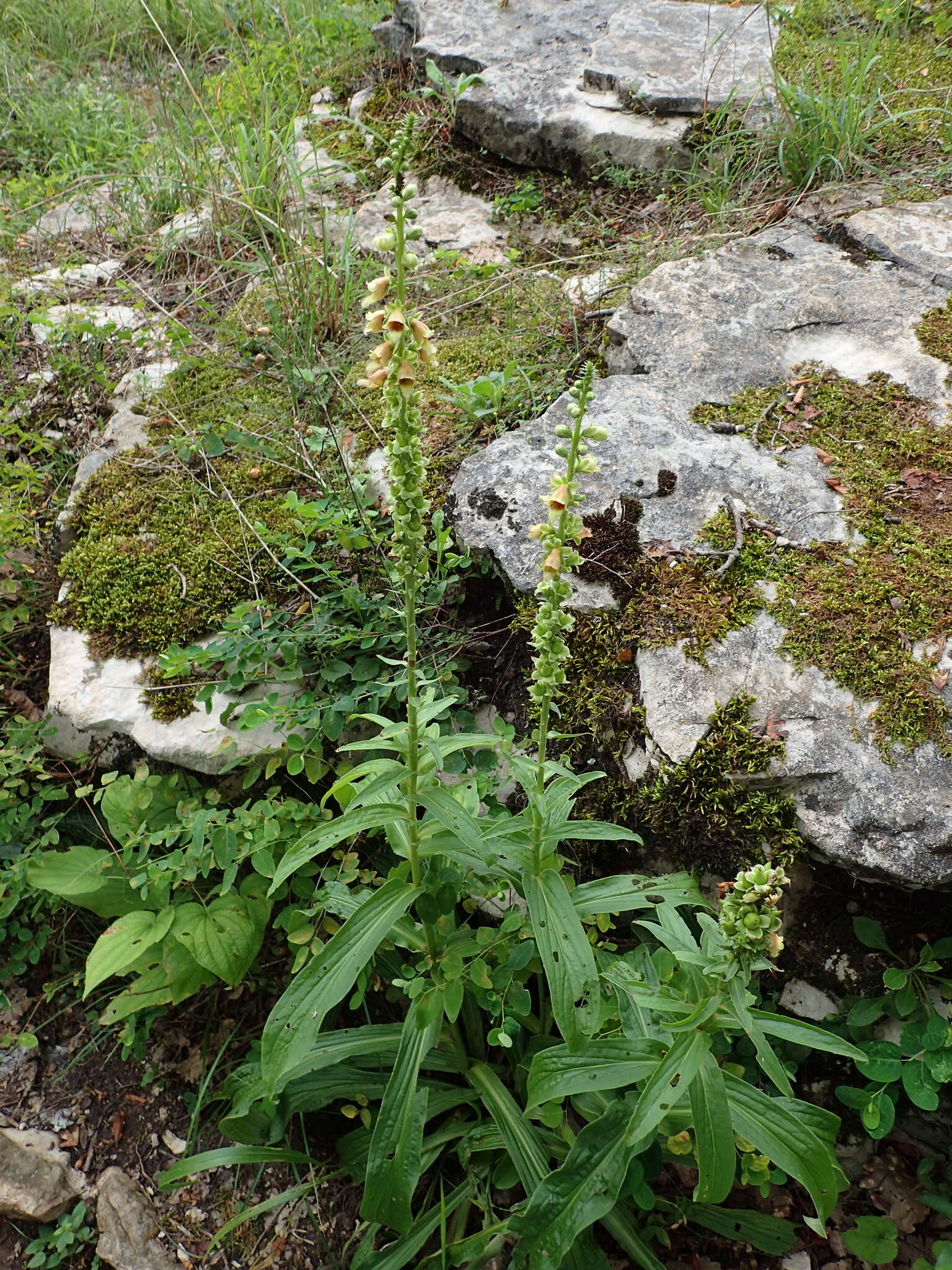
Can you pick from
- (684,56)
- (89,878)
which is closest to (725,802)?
(89,878)

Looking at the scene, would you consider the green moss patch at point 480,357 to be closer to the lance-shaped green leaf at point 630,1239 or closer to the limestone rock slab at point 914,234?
the limestone rock slab at point 914,234

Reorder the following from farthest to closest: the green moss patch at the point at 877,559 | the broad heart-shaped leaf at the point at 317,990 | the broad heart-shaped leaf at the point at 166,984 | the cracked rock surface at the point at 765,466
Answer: the broad heart-shaped leaf at the point at 166,984, the green moss patch at the point at 877,559, the cracked rock surface at the point at 765,466, the broad heart-shaped leaf at the point at 317,990

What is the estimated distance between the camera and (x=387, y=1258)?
2.33m

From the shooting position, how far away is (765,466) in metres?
3.13

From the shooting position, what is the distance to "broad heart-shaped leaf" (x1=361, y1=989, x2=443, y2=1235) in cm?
215

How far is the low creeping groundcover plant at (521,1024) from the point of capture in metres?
1.83

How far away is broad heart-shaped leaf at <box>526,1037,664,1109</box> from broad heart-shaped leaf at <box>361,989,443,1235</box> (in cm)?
36

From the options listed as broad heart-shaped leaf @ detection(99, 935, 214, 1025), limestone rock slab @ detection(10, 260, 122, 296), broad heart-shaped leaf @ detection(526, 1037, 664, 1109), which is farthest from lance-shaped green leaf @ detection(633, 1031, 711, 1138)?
limestone rock slab @ detection(10, 260, 122, 296)

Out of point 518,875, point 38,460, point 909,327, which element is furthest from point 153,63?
point 518,875

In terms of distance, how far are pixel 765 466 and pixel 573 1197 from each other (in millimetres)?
2430

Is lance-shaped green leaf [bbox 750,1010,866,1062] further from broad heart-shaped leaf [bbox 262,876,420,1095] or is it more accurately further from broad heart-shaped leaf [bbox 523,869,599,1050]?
broad heart-shaped leaf [bbox 262,876,420,1095]

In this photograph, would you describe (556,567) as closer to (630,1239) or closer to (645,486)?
(645,486)

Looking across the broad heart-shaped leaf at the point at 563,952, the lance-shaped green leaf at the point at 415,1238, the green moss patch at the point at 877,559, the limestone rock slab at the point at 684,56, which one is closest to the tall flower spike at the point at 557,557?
the broad heart-shaped leaf at the point at 563,952

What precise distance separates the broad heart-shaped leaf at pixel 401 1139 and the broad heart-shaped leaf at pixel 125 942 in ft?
3.05
